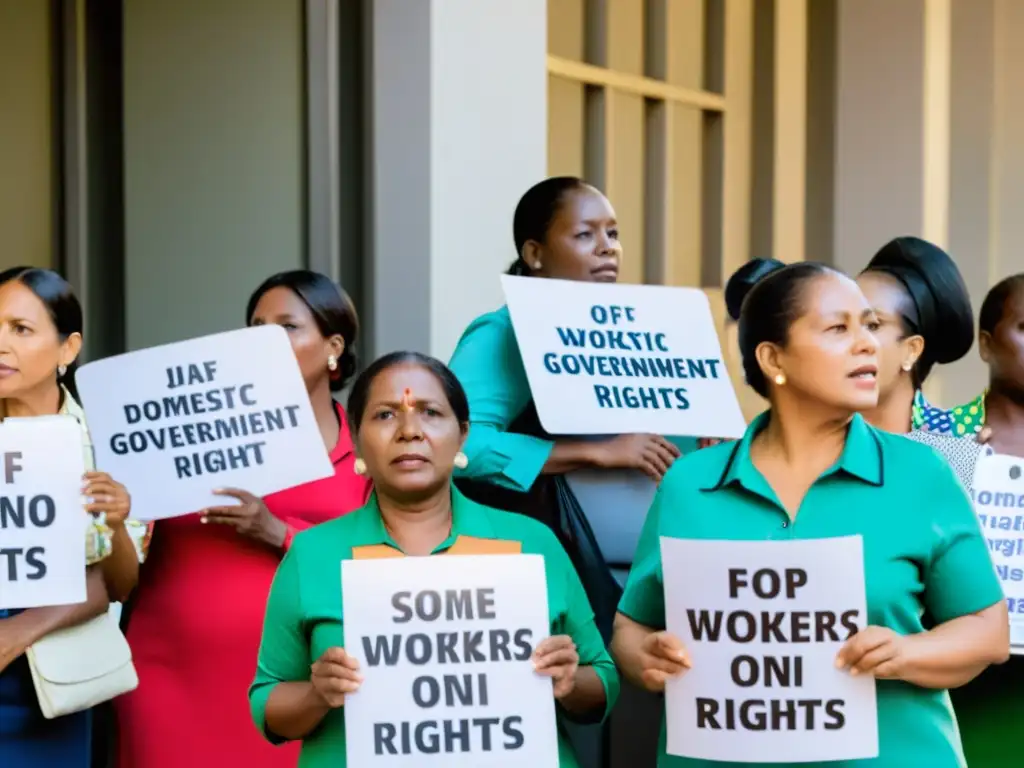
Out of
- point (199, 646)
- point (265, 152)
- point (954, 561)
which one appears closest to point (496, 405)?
point (199, 646)

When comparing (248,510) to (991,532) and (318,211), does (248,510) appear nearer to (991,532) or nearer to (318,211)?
(991,532)

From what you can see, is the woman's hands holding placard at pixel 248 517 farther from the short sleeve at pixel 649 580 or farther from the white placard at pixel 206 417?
the short sleeve at pixel 649 580

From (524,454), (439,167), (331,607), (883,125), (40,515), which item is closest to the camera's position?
(331,607)

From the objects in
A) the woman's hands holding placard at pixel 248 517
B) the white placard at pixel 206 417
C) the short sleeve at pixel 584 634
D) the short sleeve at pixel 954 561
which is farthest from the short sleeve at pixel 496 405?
the short sleeve at pixel 954 561

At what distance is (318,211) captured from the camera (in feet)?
20.3

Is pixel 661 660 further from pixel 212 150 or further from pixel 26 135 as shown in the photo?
pixel 26 135

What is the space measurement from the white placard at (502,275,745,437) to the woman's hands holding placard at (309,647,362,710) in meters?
1.25

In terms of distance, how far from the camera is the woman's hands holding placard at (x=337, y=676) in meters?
3.32

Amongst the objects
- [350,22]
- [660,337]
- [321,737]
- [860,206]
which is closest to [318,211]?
[350,22]

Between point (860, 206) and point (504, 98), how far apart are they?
12.4 ft

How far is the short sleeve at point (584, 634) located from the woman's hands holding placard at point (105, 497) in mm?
920

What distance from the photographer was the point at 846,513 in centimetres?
341

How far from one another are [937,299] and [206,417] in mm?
1793

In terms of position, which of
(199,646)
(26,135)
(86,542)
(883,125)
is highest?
(883,125)
